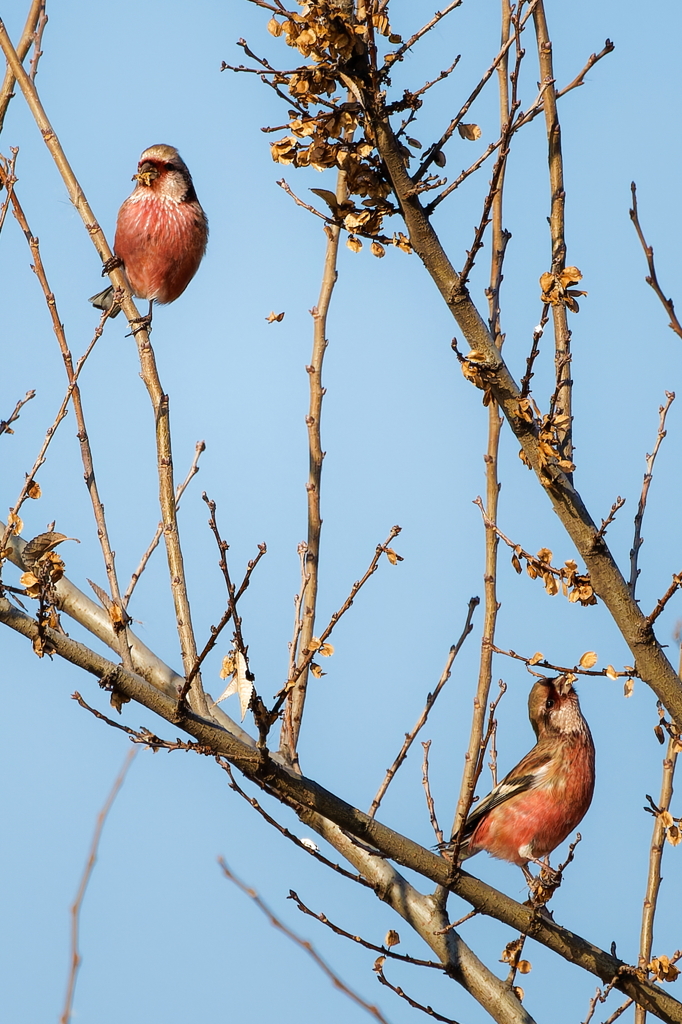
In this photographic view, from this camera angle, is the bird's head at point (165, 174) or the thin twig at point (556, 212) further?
the bird's head at point (165, 174)

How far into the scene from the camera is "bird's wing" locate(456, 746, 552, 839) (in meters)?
5.59

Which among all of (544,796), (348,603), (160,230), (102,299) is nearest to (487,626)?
(348,603)

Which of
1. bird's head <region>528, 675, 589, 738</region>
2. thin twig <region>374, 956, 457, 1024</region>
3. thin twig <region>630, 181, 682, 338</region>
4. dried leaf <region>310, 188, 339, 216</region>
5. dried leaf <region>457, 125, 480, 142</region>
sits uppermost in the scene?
bird's head <region>528, 675, 589, 738</region>

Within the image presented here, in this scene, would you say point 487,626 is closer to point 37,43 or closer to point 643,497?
point 643,497

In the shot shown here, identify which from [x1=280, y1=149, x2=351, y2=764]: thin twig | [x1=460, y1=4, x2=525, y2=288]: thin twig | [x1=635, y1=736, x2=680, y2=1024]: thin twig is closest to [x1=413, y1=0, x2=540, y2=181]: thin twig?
[x1=460, y1=4, x2=525, y2=288]: thin twig

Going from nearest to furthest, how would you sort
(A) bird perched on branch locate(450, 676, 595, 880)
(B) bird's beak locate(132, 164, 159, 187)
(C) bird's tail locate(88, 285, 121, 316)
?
(A) bird perched on branch locate(450, 676, 595, 880), (B) bird's beak locate(132, 164, 159, 187), (C) bird's tail locate(88, 285, 121, 316)

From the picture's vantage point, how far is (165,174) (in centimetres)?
778

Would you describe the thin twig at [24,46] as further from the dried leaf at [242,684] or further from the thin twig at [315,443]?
the dried leaf at [242,684]

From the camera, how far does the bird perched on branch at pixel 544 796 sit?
219 inches

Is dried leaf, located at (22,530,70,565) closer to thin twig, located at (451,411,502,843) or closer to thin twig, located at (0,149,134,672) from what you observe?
thin twig, located at (0,149,134,672)

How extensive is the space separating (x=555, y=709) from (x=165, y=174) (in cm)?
455

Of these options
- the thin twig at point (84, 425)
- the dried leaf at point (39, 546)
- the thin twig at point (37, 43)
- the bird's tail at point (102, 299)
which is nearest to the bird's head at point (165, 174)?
the bird's tail at point (102, 299)

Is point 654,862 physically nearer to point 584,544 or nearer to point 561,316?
point 584,544

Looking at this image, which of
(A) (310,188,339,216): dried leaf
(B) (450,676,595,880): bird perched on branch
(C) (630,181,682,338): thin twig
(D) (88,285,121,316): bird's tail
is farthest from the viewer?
(D) (88,285,121,316): bird's tail
